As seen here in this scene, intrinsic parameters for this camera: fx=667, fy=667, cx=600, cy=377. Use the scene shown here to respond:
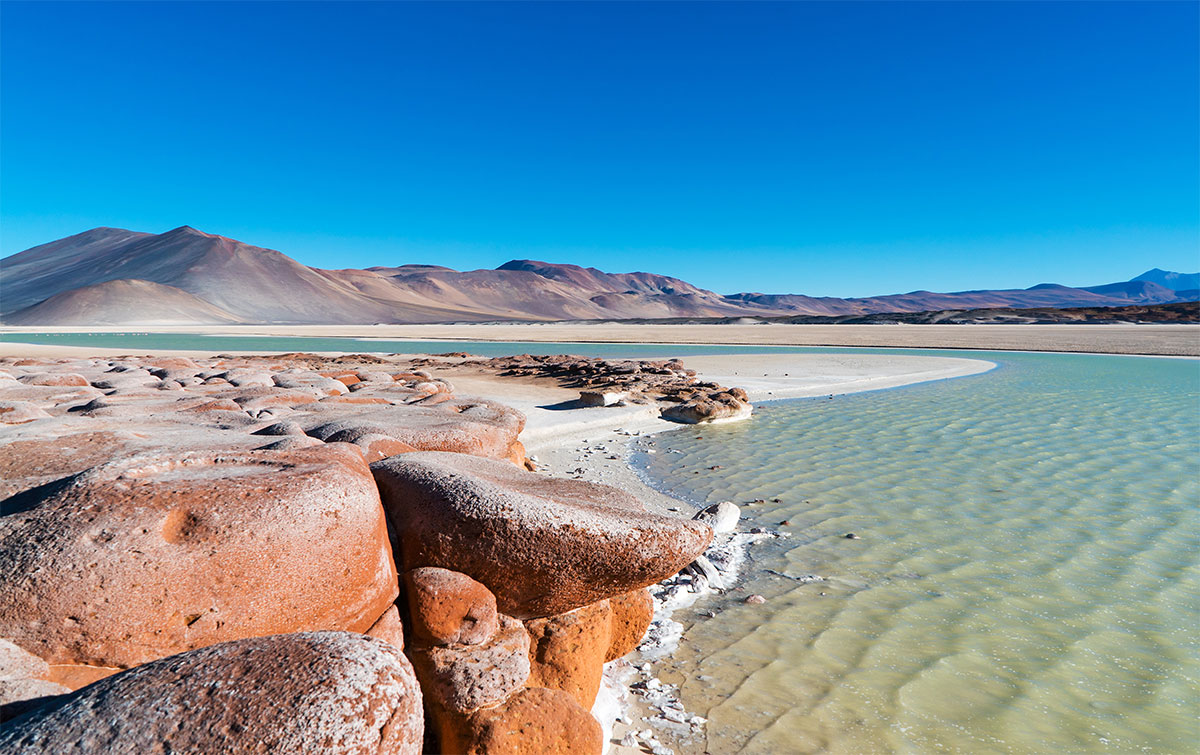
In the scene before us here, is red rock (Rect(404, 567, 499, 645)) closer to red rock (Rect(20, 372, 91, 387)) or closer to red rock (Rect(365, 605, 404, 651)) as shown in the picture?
red rock (Rect(365, 605, 404, 651))

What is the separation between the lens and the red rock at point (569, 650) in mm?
2943

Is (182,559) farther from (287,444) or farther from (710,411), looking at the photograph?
(710,411)

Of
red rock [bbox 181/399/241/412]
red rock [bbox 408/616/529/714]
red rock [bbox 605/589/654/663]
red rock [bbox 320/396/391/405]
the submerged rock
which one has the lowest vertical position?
the submerged rock

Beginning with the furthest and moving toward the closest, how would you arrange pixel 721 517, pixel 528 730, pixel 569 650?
1. pixel 721 517
2. pixel 569 650
3. pixel 528 730

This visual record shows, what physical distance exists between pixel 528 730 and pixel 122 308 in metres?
137

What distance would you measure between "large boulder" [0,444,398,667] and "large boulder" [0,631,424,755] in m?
0.33

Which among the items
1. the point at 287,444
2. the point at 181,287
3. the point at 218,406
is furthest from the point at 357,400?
the point at 181,287

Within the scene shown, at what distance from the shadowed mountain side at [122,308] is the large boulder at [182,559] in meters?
125

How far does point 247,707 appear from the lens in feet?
5.69

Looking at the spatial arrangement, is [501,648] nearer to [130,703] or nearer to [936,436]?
[130,703]

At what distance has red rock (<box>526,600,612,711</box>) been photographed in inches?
116

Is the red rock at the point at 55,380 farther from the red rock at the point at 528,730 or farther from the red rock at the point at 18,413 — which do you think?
the red rock at the point at 528,730

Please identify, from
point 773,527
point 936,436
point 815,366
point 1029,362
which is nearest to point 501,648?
point 773,527

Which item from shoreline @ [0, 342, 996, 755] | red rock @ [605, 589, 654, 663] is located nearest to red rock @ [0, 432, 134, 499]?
red rock @ [605, 589, 654, 663]
